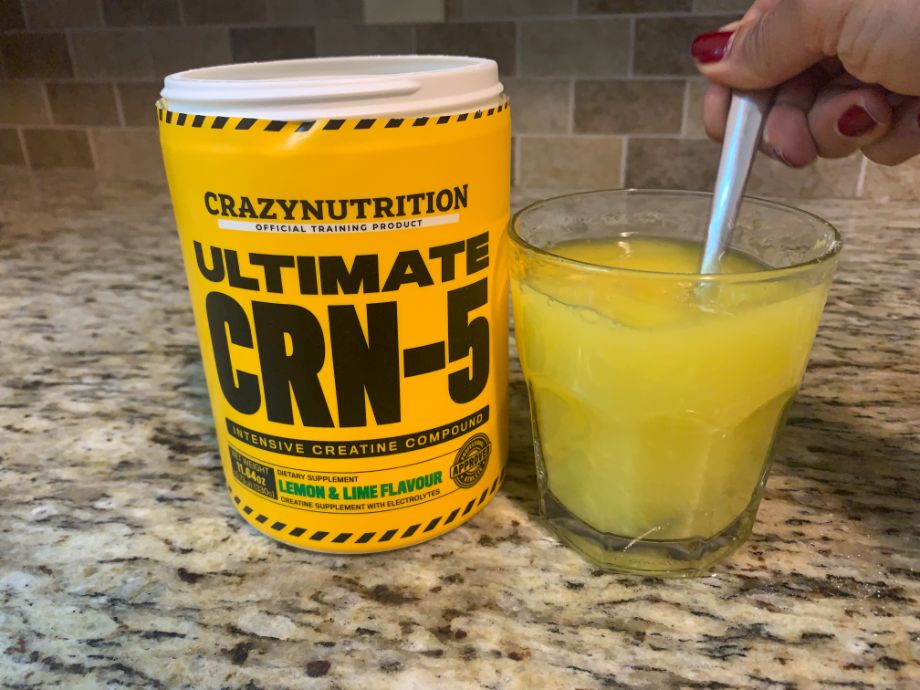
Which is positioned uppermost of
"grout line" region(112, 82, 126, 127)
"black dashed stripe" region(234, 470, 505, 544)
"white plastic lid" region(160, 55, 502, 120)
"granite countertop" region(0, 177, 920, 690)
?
"white plastic lid" region(160, 55, 502, 120)

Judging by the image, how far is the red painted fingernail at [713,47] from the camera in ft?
1.50

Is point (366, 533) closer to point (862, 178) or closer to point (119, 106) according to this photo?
point (862, 178)

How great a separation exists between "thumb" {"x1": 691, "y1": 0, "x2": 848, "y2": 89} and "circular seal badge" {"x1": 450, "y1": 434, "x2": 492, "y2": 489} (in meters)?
0.26

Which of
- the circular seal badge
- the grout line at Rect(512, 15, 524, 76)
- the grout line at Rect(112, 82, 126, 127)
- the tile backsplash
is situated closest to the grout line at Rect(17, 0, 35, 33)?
the tile backsplash

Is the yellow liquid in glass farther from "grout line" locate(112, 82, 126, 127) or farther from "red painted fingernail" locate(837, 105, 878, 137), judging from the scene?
"grout line" locate(112, 82, 126, 127)

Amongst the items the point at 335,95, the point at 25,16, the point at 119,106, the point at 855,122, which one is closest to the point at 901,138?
the point at 855,122

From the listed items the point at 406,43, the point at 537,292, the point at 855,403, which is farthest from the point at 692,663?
the point at 406,43

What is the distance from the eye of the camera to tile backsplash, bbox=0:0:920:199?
991mm

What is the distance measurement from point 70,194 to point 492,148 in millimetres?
1031

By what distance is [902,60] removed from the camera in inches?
15.9

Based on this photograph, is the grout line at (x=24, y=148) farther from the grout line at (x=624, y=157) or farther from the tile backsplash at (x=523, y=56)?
the grout line at (x=624, y=157)

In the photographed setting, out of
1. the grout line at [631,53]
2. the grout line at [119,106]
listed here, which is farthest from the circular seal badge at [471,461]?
the grout line at [119,106]

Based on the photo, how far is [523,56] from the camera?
1022 mm

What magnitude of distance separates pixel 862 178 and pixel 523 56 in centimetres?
48
